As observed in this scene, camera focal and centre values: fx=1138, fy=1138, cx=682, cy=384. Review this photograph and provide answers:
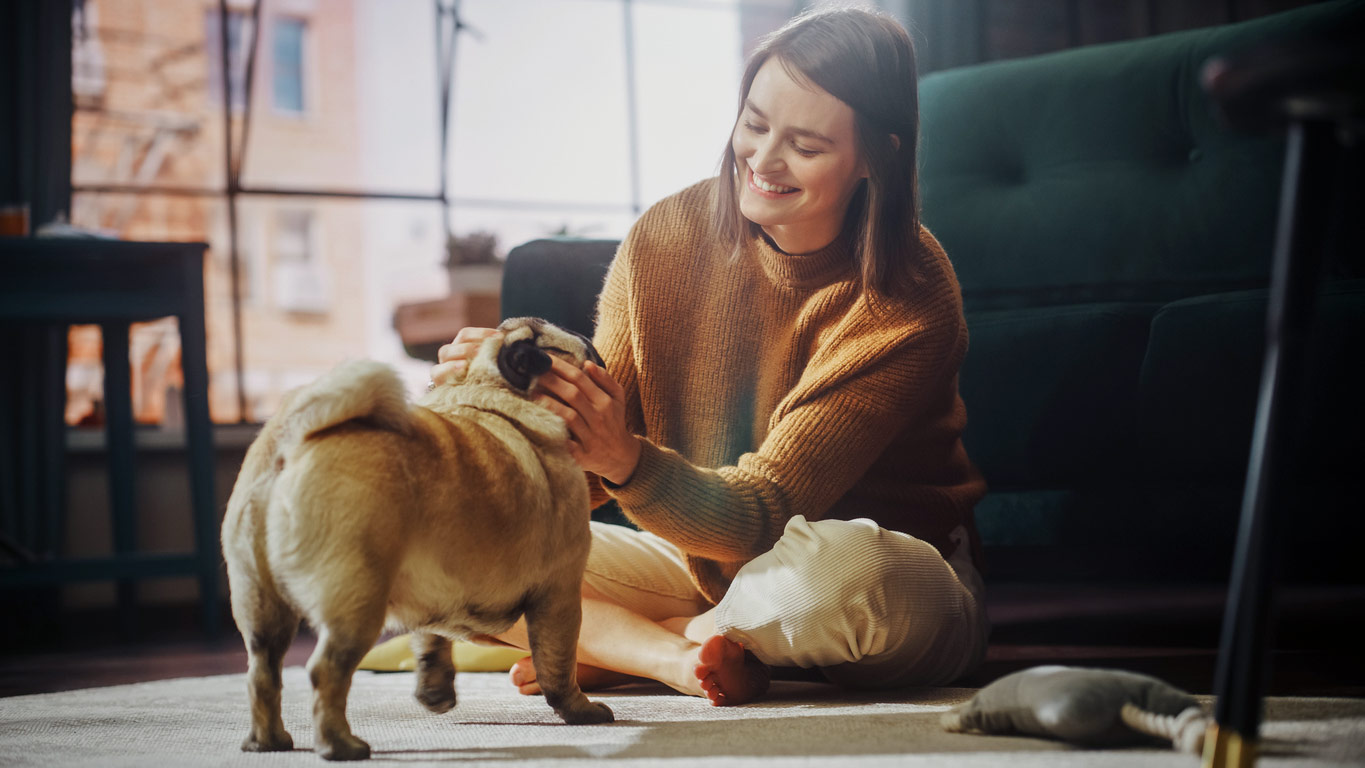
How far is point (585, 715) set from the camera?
109 cm

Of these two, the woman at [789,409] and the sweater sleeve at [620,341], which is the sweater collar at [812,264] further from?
the sweater sleeve at [620,341]

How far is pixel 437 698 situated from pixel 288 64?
3.12 metres

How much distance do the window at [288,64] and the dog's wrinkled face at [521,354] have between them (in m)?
Result: 2.79

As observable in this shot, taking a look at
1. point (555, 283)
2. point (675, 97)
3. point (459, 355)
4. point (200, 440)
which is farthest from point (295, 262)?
point (459, 355)

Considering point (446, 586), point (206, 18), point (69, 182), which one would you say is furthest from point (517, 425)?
point (206, 18)

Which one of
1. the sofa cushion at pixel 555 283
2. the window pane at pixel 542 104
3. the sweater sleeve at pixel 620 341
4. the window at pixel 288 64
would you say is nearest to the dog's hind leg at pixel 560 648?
the sweater sleeve at pixel 620 341

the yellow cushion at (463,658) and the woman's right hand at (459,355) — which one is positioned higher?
the woman's right hand at (459,355)

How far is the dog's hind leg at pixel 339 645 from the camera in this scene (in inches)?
33.0

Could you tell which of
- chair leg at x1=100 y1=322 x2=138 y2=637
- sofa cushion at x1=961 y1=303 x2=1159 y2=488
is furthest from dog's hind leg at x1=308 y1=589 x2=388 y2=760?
chair leg at x1=100 y1=322 x2=138 y2=637

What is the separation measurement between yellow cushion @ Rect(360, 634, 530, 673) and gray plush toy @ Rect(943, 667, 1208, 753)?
820 mm

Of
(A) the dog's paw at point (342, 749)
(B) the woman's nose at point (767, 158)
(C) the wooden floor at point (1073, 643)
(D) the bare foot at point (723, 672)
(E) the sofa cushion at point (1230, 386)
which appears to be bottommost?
(C) the wooden floor at point (1073, 643)

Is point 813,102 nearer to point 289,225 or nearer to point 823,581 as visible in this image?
point 823,581

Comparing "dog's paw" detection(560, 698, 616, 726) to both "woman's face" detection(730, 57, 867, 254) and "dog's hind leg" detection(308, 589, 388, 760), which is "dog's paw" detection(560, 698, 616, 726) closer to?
"dog's hind leg" detection(308, 589, 388, 760)

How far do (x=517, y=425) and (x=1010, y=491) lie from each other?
40.2 inches
